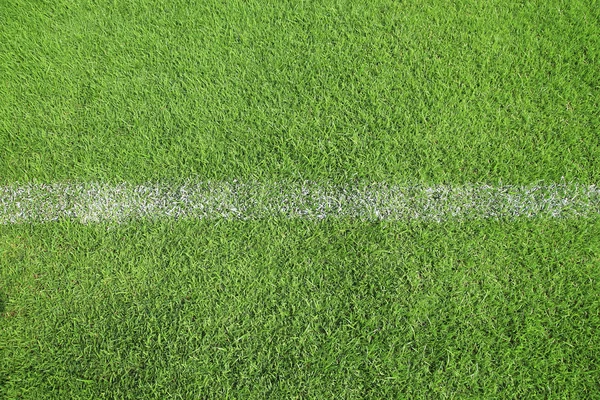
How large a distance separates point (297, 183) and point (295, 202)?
11 centimetres

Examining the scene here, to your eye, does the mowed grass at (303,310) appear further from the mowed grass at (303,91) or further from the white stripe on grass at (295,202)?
the mowed grass at (303,91)

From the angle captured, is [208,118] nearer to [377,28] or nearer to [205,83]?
[205,83]

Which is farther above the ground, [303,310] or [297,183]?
[297,183]

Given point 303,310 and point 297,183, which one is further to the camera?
point 297,183

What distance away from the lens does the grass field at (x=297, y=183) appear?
5.22 ft

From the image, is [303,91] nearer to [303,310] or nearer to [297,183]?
[297,183]

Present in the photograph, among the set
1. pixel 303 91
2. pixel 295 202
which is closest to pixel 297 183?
pixel 295 202

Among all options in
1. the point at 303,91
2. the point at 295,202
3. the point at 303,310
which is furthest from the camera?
the point at 303,91

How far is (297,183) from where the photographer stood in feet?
6.15

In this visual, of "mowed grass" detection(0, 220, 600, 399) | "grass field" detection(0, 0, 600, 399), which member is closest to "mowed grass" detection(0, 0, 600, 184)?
"grass field" detection(0, 0, 600, 399)

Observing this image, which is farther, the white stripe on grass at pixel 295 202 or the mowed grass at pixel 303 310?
the white stripe on grass at pixel 295 202

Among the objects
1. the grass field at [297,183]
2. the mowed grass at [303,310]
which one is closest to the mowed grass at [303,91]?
the grass field at [297,183]

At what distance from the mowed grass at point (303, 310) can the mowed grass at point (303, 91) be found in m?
0.36

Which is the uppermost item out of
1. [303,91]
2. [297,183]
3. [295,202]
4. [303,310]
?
[303,91]
